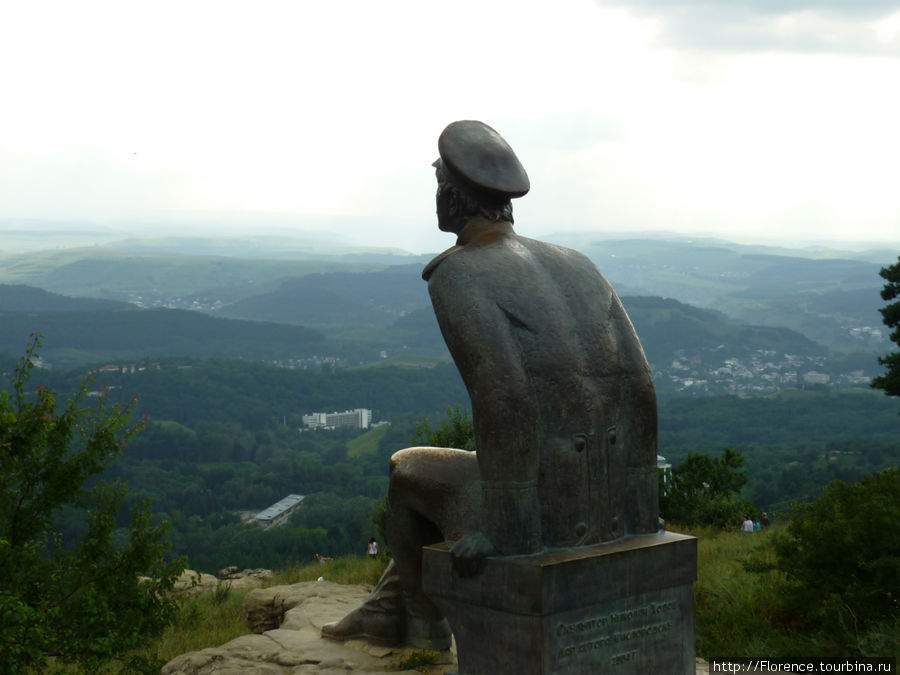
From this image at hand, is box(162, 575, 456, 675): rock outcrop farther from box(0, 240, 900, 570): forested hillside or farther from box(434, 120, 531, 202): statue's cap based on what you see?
box(0, 240, 900, 570): forested hillside

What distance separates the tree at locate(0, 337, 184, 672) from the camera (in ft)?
20.5

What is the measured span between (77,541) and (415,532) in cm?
279

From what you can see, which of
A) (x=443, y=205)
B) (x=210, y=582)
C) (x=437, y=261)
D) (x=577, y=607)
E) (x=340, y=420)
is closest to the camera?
(x=577, y=607)

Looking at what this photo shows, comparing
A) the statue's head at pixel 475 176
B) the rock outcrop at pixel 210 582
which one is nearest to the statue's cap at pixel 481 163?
the statue's head at pixel 475 176

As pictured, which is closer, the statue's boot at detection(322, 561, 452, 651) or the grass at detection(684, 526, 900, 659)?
the statue's boot at detection(322, 561, 452, 651)

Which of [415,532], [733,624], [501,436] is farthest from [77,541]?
→ [733,624]

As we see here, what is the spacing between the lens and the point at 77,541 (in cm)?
689

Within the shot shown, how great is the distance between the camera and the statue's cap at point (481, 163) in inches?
192

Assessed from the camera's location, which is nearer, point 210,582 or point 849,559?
point 849,559

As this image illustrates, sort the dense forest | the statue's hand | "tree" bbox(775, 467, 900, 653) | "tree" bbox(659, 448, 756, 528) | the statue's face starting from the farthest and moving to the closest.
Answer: the dense forest < "tree" bbox(659, 448, 756, 528) < "tree" bbox(775, 467, 900, 653) < the statue's face < the statue's hand

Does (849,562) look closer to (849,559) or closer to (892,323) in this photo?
(849,559)

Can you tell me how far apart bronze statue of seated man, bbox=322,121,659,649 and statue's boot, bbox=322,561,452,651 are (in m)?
1.27

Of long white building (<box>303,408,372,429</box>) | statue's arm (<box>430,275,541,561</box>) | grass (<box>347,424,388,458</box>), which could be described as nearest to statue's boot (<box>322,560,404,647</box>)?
statue's arm (<box>430,275,541,561</box>)

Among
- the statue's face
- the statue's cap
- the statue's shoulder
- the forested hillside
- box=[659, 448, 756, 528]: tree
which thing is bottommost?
the forested hillside
